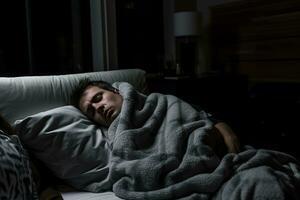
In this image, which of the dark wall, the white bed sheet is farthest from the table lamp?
the white bed sheet

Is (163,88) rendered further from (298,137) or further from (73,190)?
(73,190)

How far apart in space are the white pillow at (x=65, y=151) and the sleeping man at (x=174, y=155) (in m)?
0.07

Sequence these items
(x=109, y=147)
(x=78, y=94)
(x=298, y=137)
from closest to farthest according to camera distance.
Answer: (x=109, y=147) → (x=78, y=94) → (x=298, y=137)

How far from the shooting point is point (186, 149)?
1.29 metres

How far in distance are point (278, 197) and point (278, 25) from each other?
1.75m

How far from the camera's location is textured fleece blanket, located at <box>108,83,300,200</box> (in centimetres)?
108

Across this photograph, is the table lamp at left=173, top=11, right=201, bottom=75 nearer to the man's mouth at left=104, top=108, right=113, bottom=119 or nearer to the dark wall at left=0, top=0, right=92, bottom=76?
the dark wall at left=0, top=0, right=92, bottom=76

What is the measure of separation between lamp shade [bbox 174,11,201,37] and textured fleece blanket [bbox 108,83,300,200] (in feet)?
4.10

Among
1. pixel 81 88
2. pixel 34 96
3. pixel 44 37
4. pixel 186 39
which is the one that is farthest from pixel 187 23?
pixel 34 96

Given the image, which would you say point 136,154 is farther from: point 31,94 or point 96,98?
point 31,94

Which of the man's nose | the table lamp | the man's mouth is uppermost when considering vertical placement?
the table lamp

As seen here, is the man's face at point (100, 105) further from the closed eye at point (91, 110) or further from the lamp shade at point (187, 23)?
the lamp shade at point (187, 23)

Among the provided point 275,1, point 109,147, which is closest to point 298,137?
point 275,1

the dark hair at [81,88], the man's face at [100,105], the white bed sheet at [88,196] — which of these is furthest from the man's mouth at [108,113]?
the white bed sheet at [88,196]
